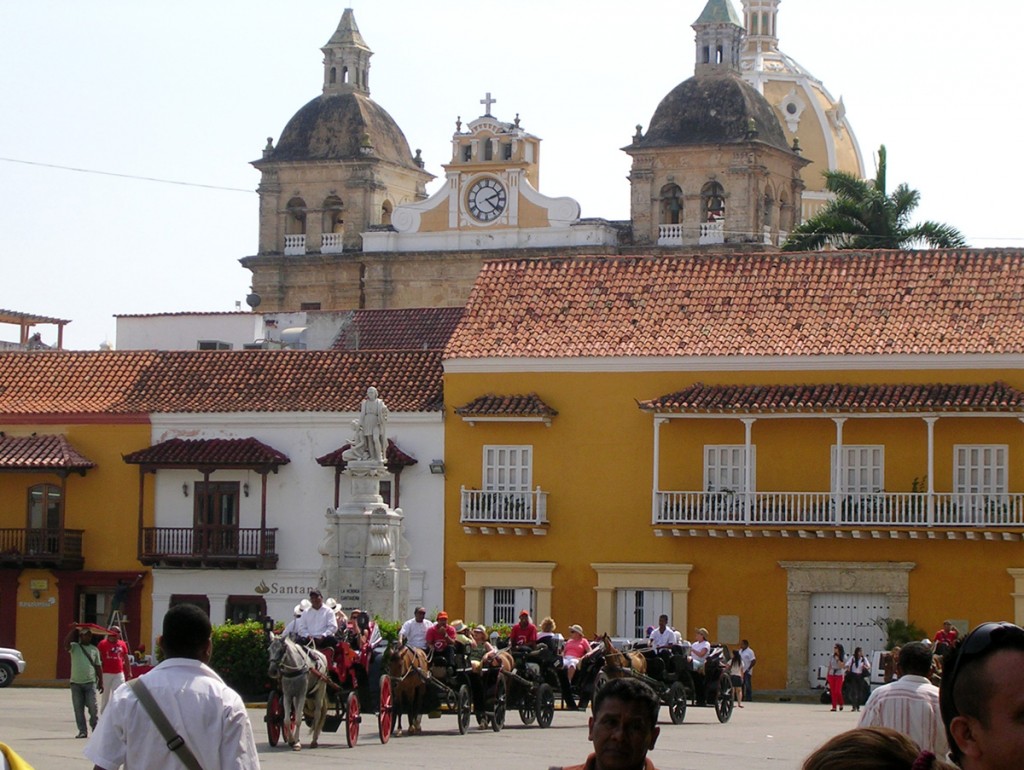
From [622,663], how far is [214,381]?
19.9 m

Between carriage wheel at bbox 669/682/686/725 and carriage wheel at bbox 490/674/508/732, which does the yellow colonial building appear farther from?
carriage wheel at bbox 490/674/508/732

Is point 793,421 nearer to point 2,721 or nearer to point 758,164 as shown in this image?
point 2,721

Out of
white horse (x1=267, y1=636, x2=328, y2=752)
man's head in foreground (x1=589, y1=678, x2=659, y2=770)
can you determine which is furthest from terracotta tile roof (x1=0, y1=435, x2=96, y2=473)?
man's head in foreground (x1=589, y1=678, x2=659, y2=770)

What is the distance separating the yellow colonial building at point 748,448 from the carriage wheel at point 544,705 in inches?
484

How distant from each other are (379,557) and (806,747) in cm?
1088

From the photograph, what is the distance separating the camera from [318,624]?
80.2ft

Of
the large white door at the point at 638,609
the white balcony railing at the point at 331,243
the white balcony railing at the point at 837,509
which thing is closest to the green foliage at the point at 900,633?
the white balcony railing at the point at 837,509

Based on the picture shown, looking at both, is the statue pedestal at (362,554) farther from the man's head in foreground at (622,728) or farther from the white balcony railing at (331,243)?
the white balcony railing at (331,243)

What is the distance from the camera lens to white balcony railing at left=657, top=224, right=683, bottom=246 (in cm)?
7162

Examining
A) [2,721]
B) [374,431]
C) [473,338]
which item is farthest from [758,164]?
[2,721]

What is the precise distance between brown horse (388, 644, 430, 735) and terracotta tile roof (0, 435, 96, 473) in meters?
18.8

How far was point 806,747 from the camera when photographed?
2405 cm

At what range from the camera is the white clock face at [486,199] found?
236ft

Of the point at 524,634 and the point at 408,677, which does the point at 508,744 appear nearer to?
the point at 408,677
